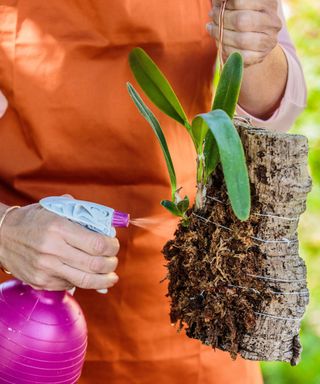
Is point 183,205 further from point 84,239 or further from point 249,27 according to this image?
point 249,27

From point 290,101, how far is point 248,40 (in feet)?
0.63

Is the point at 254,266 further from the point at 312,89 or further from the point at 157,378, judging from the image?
the point at 312,89

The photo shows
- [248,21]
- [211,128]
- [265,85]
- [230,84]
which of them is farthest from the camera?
[265,85]

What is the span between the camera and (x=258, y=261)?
1105mm

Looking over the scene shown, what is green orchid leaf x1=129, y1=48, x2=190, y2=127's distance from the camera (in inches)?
45.7

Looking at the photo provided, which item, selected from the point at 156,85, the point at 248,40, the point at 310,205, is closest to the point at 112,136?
the point at 156,85

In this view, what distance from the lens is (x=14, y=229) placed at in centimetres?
118

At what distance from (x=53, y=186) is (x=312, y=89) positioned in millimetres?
2170

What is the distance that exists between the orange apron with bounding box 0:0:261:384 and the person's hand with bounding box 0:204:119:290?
0.59ft

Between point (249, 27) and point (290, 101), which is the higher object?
point (249, 27)

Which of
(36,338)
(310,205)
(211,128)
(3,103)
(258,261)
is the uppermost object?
(211,128)

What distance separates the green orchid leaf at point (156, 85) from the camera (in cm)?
116

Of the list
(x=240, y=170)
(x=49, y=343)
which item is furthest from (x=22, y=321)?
(x=240, y=170)

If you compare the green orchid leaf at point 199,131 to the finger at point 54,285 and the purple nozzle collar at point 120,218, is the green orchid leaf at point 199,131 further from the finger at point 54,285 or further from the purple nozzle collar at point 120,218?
the finger at point 54,285
